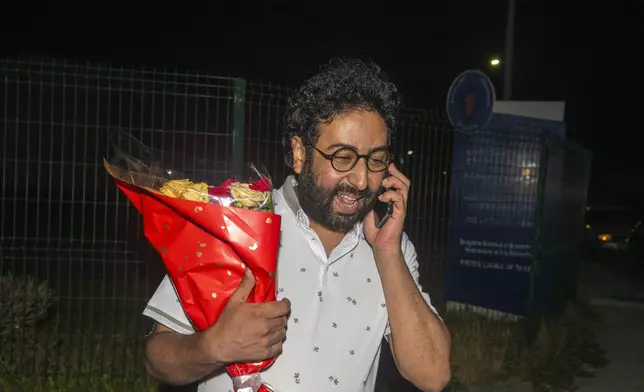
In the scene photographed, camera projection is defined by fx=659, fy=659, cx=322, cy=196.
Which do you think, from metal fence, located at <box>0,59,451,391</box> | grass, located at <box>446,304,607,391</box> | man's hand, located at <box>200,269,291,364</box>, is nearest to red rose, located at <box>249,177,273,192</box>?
man's hand, located at <box>200,269,291,364</box>

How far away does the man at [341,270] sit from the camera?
5.89 feet

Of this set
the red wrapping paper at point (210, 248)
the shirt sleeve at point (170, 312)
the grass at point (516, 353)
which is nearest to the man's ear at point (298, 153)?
the red wrapping paper at point (210, 248)

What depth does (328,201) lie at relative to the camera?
5.99ft

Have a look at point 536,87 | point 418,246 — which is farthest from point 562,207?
point 536,87

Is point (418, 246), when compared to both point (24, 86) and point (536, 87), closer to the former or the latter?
point (24, 86)

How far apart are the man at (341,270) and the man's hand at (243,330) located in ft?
0.53

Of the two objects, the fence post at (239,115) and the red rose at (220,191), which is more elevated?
the fence post at (239,115)

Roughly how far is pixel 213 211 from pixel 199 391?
2.03 feet

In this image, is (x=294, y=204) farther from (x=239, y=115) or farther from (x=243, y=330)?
(x=239, y=115)

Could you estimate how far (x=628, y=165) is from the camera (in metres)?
31.7

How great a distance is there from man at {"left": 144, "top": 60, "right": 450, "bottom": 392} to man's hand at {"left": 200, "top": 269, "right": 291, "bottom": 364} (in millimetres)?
163

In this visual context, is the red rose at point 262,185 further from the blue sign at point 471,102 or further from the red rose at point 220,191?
the blue sign at point 471,102

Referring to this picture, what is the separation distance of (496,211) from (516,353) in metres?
1.53

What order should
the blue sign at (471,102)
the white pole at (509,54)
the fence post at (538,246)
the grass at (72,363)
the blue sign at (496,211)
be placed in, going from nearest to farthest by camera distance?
the grass at (72,363) < the fence post at (538,246) < the blue sign at (471,102) < the blue sign at (496,211) < the white pole at (509,54)
